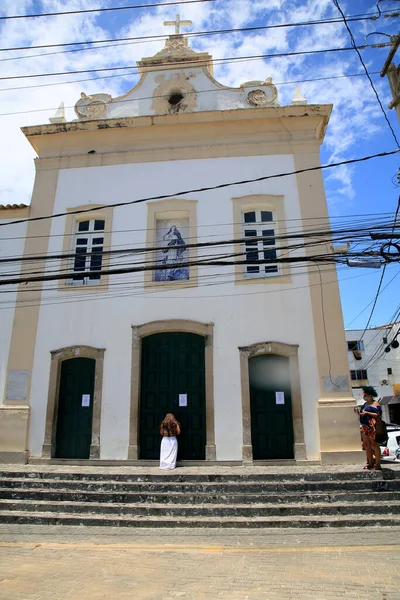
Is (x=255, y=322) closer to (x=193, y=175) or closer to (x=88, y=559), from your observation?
(x=193, y=175)

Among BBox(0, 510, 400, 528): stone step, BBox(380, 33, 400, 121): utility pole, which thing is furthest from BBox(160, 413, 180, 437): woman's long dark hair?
BBox(380, 33, 400, 121): utility pole

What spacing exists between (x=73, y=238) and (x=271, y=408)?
6.52 m

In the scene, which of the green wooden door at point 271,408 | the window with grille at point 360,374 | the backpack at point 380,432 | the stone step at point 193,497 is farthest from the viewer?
the window with grille at point 360,374

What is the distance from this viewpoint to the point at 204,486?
279 inches

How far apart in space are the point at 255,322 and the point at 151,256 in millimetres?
3066

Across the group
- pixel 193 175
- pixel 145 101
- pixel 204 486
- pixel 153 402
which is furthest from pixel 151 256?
pixel 204 486

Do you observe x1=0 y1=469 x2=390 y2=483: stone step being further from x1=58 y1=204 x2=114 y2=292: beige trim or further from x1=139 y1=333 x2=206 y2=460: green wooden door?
x1=58 y1=204 x2=114 y2=292: beige trim

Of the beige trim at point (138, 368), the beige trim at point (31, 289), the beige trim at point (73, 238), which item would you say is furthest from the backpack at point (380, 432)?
the beige trim at point (31, 289)

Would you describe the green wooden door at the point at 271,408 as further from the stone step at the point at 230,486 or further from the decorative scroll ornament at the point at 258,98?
the decorative scroll ornament at the point at 258,98

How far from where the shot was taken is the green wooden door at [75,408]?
9398 mm

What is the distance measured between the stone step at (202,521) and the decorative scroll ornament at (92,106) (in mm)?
10087

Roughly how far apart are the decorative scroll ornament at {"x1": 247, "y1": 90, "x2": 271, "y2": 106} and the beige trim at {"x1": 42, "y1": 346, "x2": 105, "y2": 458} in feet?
25.4

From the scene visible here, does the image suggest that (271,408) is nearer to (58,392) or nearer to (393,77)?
(58,392)

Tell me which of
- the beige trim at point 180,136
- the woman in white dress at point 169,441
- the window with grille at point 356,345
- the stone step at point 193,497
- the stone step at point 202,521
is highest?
the beige trim at point 180,136
